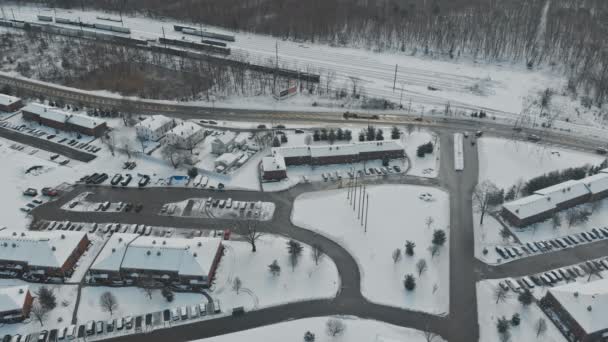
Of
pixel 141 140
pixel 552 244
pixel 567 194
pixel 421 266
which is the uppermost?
pixel 567 194

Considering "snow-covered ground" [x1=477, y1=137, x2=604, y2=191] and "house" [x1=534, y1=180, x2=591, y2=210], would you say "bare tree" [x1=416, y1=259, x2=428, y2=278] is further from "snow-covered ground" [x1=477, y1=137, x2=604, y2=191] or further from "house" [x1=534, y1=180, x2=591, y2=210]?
"snow-covered ground" [x1=477, y1=137, x2=604, y2=191]

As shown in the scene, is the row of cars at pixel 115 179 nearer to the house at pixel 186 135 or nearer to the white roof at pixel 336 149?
the house at pixel 186 135

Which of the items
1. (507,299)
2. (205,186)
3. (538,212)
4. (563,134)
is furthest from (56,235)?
(563,134)

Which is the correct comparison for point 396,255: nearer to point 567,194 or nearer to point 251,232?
point 251,232

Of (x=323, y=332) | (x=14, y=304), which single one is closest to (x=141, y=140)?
(x=14, y=304)

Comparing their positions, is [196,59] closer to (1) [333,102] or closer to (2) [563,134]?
(1) [333,102]
